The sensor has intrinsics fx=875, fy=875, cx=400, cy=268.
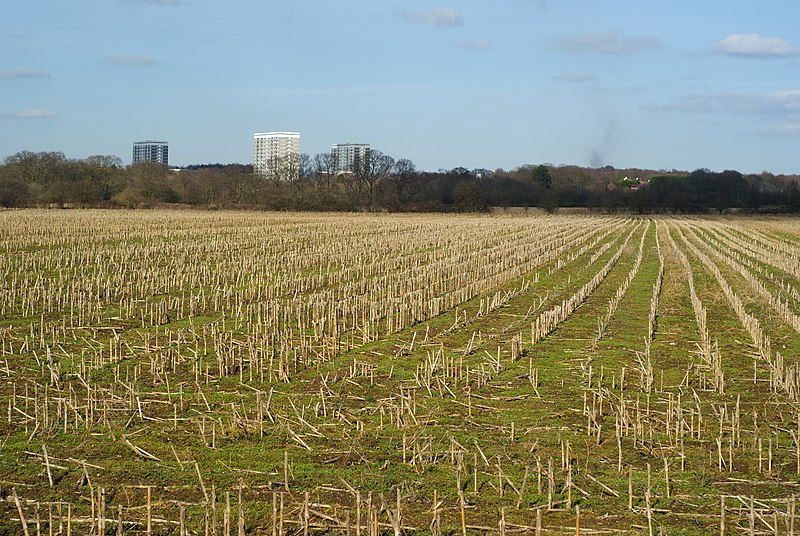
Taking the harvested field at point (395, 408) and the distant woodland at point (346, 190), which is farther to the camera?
the distant woodland at point (346, 190)

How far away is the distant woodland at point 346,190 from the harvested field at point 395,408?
70207 millimetres

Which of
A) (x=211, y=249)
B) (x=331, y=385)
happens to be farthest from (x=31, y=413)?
(x=211, y=249)

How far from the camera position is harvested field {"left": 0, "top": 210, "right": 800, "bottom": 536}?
24.4 feet

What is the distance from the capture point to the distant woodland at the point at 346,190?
9117 cm

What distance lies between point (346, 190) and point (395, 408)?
103503mm

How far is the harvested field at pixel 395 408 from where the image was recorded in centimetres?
743

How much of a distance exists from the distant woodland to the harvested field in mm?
70207

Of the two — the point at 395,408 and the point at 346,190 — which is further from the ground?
the point at 346,190

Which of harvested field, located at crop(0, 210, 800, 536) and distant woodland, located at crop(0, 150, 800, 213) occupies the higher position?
distant woodland, located at crop(0, 150, 800, 213)

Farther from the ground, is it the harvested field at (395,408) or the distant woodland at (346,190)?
the distant woodland at (346,190)

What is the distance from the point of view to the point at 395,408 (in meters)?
10.5

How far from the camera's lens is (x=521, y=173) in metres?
151

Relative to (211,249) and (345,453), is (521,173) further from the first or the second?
(345,453)

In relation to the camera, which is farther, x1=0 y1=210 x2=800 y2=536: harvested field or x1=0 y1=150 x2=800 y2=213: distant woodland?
x1=0 y1=150 x2=800 y2=213: distant woodland
